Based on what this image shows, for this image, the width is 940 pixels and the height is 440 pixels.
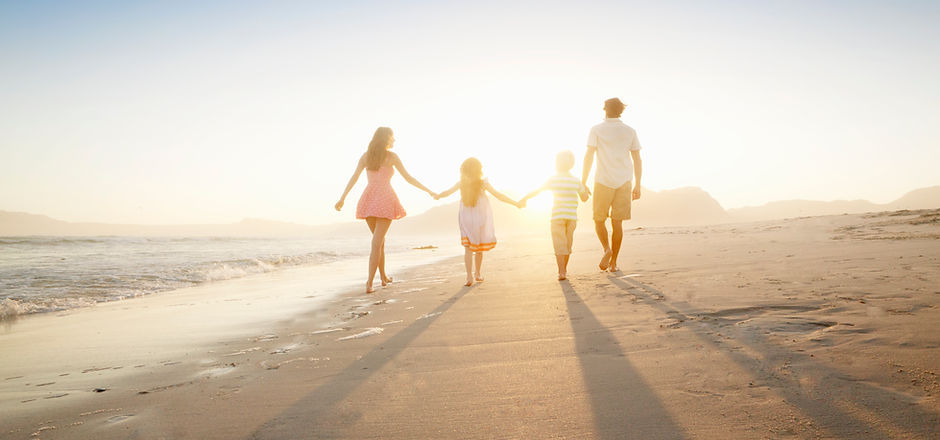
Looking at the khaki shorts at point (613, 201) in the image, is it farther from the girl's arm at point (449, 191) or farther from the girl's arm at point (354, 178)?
the girl's arm at point (354, 178)

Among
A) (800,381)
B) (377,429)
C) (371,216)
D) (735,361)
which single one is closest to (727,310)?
(735,361)

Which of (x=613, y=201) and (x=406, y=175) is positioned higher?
(x=406, y=175)

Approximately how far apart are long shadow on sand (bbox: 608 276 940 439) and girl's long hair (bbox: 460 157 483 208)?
4020 millimetres

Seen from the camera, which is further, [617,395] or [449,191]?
[449,191]

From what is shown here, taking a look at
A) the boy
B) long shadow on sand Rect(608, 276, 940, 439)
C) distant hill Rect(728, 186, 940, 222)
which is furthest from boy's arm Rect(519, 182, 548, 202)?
distant hill Rect(728, 186, 940, 222)

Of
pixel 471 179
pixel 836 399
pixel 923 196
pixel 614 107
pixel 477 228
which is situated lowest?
pixel 836 399

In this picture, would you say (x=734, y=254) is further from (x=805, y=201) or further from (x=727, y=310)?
(x=805, y=201)

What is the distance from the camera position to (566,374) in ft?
6.56

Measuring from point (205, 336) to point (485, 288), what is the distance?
8.62ft

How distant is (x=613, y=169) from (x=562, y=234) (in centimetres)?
107

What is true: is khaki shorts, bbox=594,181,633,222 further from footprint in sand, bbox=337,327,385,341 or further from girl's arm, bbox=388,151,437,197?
footprint in sand, bbox=337,327,385,341

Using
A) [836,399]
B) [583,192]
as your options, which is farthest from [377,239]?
[836,399]

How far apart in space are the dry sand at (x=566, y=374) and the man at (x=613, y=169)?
6.76 ft

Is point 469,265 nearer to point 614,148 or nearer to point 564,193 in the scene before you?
point 564,193
